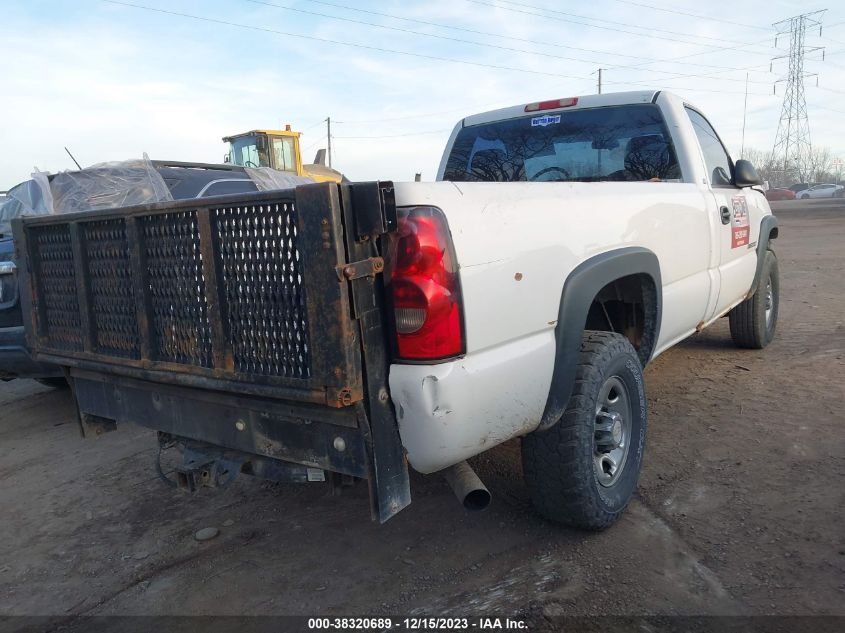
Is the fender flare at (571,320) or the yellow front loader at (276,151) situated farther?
the yellow front loader at (276,151)

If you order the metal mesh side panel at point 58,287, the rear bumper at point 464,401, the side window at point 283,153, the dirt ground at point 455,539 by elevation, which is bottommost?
the dirt ground at point 455,539

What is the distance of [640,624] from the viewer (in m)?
2.37

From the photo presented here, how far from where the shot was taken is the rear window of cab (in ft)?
14.0

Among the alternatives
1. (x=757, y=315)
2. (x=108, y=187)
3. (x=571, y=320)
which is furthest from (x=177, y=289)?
(x=757, y=315)

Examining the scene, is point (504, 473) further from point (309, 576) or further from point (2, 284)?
point (2, 284)

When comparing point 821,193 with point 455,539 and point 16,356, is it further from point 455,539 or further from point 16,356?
point 16,356

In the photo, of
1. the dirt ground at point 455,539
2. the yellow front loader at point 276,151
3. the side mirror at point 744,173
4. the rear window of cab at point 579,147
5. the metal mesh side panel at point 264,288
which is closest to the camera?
the metal mesh side panel at point 264,288

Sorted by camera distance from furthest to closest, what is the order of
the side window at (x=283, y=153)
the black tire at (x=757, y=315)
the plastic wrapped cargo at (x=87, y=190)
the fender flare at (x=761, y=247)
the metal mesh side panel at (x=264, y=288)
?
the side window at (x=283, y=153)
the plastic wrapped cargo at (x=87, y=190)
the black tire at (x=757, y=315)
the fender flare at (x=761, y=247)
the metal mesh side panel at (x=264, y=288)

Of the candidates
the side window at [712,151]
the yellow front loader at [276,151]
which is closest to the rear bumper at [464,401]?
the side window at [712,151]

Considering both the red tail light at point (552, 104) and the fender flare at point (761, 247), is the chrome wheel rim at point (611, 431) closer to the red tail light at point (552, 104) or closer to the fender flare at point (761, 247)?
the red tail light at point (552, 104)

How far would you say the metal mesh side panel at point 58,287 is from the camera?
119 inches

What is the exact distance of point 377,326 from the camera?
7.18 ft

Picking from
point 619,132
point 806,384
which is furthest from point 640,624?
point 806,384

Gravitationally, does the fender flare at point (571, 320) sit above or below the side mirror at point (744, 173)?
below
